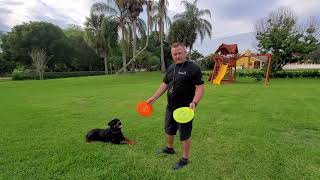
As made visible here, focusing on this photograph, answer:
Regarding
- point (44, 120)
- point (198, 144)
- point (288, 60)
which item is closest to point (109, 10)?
point (288, 60)

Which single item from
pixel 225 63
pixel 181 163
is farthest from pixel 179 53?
pixel 225 63

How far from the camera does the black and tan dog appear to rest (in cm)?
498

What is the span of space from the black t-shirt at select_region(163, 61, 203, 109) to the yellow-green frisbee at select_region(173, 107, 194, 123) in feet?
0.78

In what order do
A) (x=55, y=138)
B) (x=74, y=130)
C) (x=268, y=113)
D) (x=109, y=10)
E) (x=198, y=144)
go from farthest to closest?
1. (x=109, y=10)
2. (x=268, y=113)
3. (x=74, y=130)
4. (x=55, y=138)
5. (x=198, y=144)

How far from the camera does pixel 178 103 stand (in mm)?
4023

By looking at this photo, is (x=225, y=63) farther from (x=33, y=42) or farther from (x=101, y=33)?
(x=33, y=42)

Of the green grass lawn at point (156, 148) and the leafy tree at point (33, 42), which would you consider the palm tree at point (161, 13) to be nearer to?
the leafy tree at point (33, 42)

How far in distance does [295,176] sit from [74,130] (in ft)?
13.5

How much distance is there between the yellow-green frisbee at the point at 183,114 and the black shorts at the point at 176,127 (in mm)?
212

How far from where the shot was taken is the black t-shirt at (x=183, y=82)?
153 inches

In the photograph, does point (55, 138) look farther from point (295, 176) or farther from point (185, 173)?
point (295, 176)

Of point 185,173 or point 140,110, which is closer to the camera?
point 185,173

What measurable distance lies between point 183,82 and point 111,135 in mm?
1743

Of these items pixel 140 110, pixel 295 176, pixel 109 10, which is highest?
pixel 109 10
